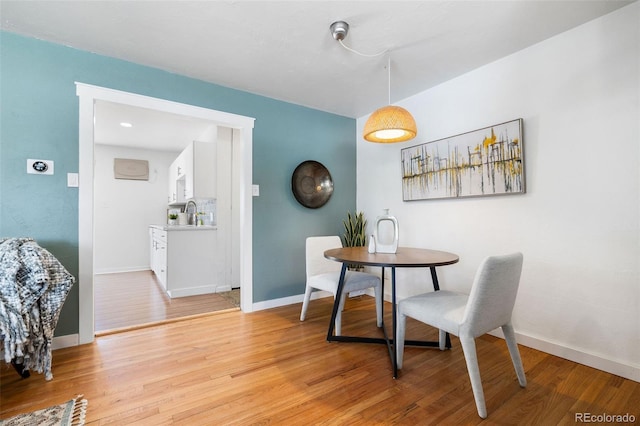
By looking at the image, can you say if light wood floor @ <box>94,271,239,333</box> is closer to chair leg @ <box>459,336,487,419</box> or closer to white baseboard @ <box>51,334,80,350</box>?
white baseboard @ <box>51,334,80,350</box>

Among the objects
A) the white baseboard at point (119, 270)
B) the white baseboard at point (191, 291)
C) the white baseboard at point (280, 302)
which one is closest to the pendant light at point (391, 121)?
the white baseboard at point (280, 302)

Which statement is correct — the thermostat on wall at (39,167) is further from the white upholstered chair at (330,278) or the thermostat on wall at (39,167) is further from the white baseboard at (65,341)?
the white upholstered chair at (330,278)

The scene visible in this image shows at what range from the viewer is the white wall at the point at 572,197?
180 centimetres

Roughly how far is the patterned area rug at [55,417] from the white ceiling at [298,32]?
2.34 metres

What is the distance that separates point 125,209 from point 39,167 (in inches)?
148

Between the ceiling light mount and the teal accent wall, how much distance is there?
1402mm

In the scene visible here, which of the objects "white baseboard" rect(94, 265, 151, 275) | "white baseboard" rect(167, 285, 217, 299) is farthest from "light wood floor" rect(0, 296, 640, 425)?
"white baseboard" rect(94, 265, 151, 275)

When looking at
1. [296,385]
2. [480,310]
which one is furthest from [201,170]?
[480,310]

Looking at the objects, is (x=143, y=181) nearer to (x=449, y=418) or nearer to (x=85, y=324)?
(x=85, y=324)

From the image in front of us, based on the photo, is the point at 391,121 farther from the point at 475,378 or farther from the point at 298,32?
the point at 475,378

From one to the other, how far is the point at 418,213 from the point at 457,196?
504mm

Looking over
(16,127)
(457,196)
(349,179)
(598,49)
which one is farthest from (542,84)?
(16,127)

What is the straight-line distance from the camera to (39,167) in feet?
7.07

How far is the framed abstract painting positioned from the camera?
2.31 meters
